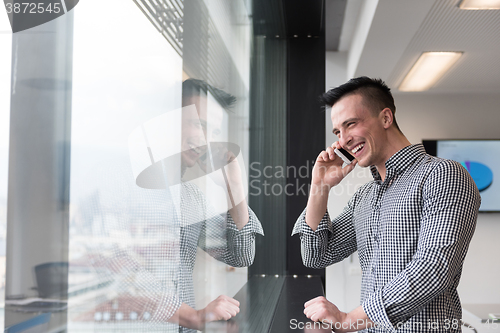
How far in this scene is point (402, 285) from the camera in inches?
35.4

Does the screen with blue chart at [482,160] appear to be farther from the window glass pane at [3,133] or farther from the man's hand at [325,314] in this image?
the window glass pane at [3,133]

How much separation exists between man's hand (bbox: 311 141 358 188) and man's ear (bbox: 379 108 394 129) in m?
0.15

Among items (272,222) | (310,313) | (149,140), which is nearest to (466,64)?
(272,222)

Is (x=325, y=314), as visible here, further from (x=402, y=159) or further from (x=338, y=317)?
(x=402, y=159)

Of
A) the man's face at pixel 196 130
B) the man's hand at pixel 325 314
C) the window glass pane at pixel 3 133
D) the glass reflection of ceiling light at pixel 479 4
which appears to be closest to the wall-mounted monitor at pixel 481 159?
the glass reflection of ceiling light at pixel 479 4

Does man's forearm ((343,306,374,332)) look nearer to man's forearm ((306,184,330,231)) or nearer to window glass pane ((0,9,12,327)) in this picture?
man's forearm ((306,184,330,231))

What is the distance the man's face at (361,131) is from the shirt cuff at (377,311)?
0.45 metres

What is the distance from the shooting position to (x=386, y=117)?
128 centimetres

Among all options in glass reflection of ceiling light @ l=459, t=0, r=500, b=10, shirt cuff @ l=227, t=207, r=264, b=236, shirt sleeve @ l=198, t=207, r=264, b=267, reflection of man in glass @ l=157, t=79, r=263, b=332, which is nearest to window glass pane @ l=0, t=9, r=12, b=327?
reflection of man in glass @ l=157, t=79, r=263, b=332

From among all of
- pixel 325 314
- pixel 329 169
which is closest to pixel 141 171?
pixel 325 314

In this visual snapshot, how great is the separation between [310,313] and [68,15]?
0.89 m

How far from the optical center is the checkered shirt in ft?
2.95

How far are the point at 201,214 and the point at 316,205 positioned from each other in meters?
0.78

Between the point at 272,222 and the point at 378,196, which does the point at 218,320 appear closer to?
the point at 378,196
